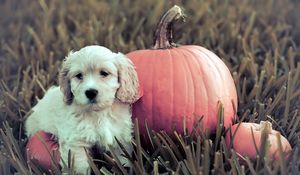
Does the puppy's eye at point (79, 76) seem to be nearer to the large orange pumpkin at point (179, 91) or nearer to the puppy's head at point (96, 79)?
the puppy's head at point (96, 79)

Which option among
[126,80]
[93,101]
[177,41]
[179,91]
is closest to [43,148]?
[93,101]

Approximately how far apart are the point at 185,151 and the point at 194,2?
11.4ft

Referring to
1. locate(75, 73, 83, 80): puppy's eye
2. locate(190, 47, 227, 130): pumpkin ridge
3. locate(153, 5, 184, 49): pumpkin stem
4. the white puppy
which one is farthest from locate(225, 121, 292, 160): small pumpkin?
locate(75, 73, 83, 80): puppy's eye

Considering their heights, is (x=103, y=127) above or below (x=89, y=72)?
below

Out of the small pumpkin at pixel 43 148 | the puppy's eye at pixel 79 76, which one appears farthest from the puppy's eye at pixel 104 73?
the small pumpkin at pixel 43 148

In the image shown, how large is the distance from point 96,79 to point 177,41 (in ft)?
7.55

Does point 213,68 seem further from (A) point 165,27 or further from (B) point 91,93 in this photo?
(B) point 91,93

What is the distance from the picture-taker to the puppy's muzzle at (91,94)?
10.6 feet

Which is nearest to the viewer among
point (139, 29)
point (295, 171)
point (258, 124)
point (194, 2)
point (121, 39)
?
point (295, 171)

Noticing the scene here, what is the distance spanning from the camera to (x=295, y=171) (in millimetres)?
3070

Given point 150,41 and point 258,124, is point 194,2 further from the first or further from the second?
point 258,124

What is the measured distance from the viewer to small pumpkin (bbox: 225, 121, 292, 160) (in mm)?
3289

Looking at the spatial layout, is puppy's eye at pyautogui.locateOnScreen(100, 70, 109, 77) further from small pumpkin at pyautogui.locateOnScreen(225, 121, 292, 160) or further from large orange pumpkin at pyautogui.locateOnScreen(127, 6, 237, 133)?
small pumpkin at pyautogui.locateOnScreen(225, 121, 292, 160)

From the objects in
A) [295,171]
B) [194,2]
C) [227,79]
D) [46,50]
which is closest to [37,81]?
[46,50]
